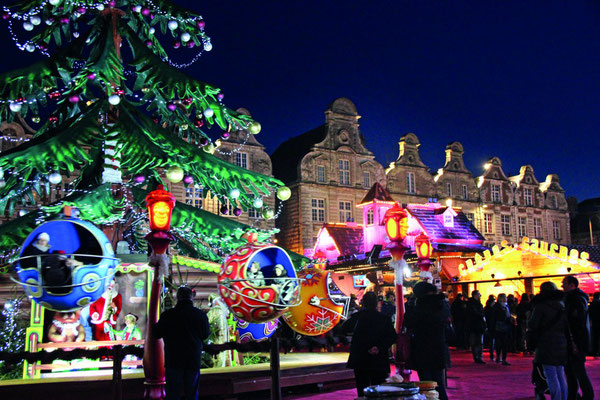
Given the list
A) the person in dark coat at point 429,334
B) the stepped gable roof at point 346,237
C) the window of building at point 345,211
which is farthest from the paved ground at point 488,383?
the window of building at point 345,211

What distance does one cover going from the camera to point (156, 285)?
7.41 metres

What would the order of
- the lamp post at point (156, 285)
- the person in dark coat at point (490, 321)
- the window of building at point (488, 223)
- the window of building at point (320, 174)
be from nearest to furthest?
1. the lamp post at point (156, 285)
2. the person in dark coat at point (490, 321)
3. the window of building at point (320, 174)
4. the window of building at point (488, 223)

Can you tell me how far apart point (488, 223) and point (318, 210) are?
13180 mm

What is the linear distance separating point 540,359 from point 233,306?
3561 millimetres

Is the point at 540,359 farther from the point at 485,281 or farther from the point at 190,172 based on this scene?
the point at 485,281

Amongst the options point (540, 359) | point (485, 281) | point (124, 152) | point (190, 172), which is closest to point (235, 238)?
point (190, 172)

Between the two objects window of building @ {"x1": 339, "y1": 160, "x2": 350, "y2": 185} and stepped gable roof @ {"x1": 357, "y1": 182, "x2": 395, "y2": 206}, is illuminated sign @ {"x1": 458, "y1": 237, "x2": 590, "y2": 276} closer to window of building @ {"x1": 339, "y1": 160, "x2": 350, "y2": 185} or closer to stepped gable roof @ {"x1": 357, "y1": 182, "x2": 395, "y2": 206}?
stepped gable roof @ {"x1": 357, "y1": 182, "x2": 395, "y2": 206}

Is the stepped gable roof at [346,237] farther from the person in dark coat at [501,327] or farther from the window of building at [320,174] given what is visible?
the person in dark coat at [501,327]

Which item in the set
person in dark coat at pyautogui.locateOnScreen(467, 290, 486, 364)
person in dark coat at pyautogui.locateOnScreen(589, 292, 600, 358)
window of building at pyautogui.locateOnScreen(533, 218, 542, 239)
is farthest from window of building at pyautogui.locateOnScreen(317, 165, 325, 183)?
person in dark coat at pyautogui.locateOnScreen(589, 292, 600, 358)

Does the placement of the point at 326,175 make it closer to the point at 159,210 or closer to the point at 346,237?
the point at 346,237

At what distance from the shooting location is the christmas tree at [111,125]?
9914 mm

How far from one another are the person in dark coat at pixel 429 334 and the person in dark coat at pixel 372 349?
2.15 feet

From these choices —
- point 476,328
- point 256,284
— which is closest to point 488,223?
point 476,328

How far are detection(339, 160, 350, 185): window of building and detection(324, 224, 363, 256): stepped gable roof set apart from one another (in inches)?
162
